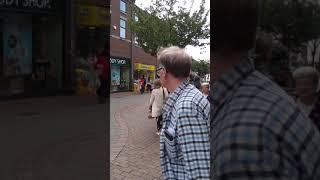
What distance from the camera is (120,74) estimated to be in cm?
3753

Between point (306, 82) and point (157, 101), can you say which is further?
point (157, 101)

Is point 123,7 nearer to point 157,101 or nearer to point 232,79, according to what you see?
point 157,101

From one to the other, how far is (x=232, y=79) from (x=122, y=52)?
121ft

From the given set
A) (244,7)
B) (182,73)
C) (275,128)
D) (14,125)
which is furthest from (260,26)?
(14,125)

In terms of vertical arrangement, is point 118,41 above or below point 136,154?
above

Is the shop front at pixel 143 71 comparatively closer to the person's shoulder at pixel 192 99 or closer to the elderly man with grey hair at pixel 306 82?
the person's shoulder at pixel 192 99

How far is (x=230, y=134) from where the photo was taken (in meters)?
0.94

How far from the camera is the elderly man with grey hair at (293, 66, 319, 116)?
1.54 metres

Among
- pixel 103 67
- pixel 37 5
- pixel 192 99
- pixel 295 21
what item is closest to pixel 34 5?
pixel 37 5

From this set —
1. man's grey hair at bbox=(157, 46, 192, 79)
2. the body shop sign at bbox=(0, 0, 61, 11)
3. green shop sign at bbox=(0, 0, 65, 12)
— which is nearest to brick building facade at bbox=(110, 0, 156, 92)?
the body shop sign at bbox=(0, 0, 61, 11)

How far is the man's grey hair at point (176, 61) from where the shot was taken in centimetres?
236

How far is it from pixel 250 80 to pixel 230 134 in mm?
140

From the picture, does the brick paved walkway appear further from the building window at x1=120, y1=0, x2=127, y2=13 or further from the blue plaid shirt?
the building window at x1=120, y1=0, x2=127, y2=13

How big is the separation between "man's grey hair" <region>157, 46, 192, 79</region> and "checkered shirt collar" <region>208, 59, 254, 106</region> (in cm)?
132
